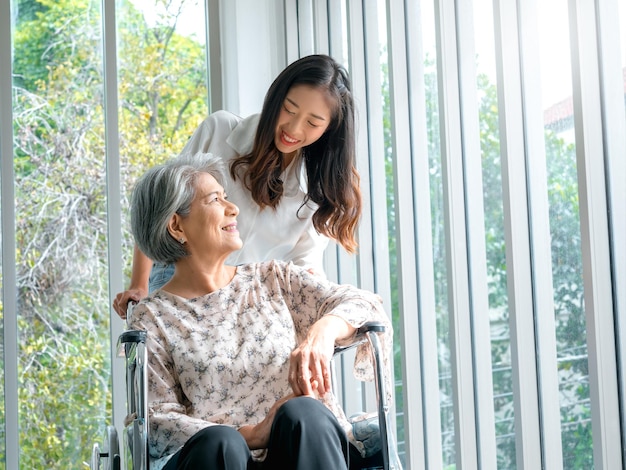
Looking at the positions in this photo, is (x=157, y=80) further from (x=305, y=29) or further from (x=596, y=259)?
(x=596, y=259)

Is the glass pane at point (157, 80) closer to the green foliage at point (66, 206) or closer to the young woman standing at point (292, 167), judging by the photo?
the green foliage at point (66, 206)

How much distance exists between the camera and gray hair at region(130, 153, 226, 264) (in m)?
2.32

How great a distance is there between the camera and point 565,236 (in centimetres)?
218

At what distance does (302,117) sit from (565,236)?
33.5 inches

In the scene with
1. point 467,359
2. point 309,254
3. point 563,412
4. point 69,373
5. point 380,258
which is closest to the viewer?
point 563,412

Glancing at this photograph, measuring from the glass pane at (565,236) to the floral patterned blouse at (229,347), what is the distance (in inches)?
16.6

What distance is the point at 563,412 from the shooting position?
2232 millimetres

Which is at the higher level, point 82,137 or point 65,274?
point 82,137

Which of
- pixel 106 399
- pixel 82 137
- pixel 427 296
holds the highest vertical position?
pixel 82 137

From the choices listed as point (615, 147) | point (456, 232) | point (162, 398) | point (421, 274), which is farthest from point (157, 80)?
point (615, 147)

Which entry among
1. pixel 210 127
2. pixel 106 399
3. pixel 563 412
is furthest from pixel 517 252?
pixel 106 399

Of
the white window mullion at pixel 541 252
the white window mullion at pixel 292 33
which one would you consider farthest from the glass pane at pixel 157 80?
the white window mullion at pixel 541 252

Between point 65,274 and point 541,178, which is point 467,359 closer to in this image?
point 541,178

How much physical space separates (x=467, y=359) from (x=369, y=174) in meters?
0.84
